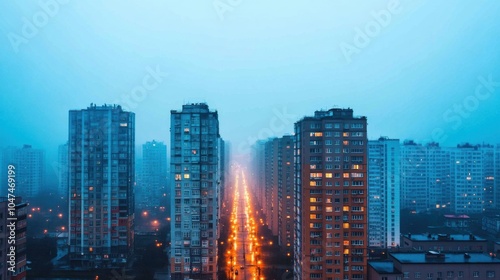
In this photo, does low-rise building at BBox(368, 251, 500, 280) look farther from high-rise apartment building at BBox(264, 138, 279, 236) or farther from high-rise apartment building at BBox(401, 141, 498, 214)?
high-rise apartment building at BBox(401, 141, 498, 214)

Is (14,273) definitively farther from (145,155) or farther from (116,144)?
(145,155)

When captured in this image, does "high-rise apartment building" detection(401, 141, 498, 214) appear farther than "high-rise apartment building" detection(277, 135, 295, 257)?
Yes

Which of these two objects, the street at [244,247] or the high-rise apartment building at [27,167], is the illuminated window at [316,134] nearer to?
the street at [244,247]

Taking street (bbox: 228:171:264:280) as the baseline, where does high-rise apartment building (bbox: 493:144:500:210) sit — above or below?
above

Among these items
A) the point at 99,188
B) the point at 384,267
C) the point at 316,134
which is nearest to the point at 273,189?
the point at 99,188

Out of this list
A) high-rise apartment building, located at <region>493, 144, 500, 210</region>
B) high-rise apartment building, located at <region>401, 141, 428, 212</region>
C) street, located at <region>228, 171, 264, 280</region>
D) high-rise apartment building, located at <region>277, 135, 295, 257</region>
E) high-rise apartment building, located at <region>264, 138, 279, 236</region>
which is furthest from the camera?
high-rise apartment building, located at <region>401, 141, 428, 212</region>

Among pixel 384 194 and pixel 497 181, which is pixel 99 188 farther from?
pixel 497 181

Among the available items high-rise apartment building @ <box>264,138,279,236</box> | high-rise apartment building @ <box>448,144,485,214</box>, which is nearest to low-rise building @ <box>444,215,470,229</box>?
high-rise apartment building @ <box>448,144,485,214</box>
